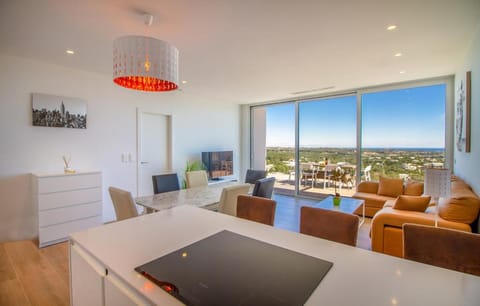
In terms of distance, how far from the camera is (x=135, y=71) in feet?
5.60

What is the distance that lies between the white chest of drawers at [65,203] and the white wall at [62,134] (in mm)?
272

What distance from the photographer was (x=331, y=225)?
1.55 metres

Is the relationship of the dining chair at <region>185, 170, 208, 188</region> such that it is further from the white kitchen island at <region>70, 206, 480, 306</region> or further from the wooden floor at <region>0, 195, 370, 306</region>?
the white kitchen island at <region>70, 206, 480, 306</region>

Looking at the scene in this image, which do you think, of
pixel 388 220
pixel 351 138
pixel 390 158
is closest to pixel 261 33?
pixel 388 220

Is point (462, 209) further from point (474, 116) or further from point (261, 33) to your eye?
point (261, 33)

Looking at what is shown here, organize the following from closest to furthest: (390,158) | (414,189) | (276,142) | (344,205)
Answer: (344,205), (414,189), (390,158), (276,142)

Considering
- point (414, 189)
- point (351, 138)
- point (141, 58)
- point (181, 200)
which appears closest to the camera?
point (141, 58)

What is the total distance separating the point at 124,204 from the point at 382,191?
4600mm

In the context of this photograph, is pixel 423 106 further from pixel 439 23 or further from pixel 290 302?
pixel 290 302

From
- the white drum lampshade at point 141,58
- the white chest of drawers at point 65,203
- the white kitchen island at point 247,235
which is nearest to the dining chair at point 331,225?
the white kitchen island at point 247,235

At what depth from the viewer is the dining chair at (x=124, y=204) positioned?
2203mm

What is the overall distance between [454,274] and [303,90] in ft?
15.4

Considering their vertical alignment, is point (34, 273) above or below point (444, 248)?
below

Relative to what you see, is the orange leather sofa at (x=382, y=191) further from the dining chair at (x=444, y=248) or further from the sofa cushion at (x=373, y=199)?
the dining chair at (x=444, y=248)
